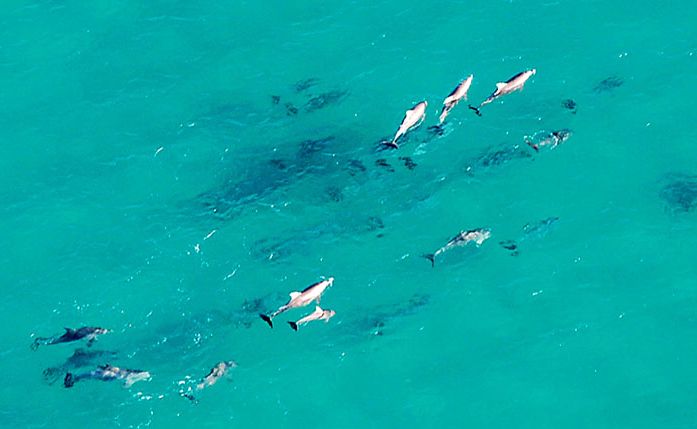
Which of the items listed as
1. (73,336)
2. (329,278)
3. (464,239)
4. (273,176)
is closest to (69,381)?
(73,336)

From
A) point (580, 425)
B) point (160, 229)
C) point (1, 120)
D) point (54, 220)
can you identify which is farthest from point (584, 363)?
point (1, 120)

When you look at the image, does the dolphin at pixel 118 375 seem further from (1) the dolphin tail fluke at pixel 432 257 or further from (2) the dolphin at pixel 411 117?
(2) the dolphin at pixel 411 117

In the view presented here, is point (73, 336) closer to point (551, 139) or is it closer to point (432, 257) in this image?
point (432, 257)

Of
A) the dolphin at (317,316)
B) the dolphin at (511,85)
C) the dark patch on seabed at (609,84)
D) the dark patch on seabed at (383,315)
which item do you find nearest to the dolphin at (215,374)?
the dolphin at (317,316)

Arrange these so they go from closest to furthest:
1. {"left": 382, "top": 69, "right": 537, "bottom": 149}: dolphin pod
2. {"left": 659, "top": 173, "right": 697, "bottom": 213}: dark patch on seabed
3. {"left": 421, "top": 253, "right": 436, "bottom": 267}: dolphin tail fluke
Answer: {"left": 421, "top": 253, "right": 436, "bottom": 267}: dolphin tail fluke < {"left": 382, "top": 69, "right": 537, "bottom": 149}: dolphin pod < {"left": 659, "top": 173, "right": 697, "bottom": 213}: dark patch on seabed

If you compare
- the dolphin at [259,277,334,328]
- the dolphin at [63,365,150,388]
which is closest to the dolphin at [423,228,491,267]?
the dolphin at [259,277,334,328]

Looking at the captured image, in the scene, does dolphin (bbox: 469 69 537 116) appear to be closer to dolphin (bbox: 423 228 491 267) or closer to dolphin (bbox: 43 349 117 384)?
dolphin (bbox: 423 228 491 267)

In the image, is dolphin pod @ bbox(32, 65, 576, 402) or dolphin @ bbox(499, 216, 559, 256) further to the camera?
dolphin @ bbox(499, 216, 559, 256)

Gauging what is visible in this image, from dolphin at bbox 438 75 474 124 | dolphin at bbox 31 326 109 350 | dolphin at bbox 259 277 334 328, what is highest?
dolphin at bbox 438 75 474 124
